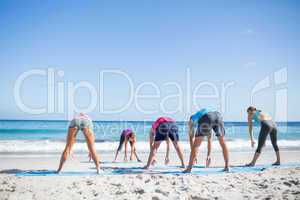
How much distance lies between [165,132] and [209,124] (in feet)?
4.01

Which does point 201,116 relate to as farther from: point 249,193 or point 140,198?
point 140,198

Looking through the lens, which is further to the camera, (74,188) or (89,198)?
(74,188)

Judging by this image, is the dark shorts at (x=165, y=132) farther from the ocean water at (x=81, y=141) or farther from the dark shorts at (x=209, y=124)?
the ocean water at (x=81, y=141)

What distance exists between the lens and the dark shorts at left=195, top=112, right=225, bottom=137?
5875 mm

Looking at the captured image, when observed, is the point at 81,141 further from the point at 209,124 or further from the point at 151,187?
the point at 151,187

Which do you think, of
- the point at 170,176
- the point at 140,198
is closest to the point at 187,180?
the point at 170,176

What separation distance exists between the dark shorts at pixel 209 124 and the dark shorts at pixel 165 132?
0.93m

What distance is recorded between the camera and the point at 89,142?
18.7 feet

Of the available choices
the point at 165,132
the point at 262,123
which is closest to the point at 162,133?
the point at 165,132

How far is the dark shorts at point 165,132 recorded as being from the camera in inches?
261

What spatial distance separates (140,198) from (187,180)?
135 cm

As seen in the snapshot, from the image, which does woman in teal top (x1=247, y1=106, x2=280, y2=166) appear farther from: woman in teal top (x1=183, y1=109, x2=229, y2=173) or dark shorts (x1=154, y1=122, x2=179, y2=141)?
dark shorts (x1=154, y1=122, x2=179, y2=141)

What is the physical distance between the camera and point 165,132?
263 inches

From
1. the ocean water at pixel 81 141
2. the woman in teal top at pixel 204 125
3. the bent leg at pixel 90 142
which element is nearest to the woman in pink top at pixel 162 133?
the woman in teal top at pixel 204 125
